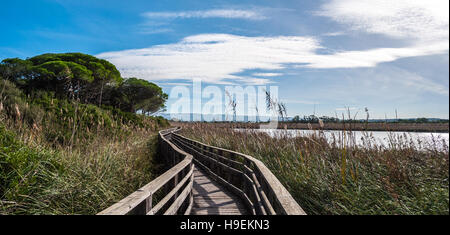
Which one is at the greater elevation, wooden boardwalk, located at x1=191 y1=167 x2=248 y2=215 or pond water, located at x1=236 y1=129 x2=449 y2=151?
pond water, located at x1=236 y1=129 x2=449 y2=151

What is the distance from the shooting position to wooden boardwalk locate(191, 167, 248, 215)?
6.00 m

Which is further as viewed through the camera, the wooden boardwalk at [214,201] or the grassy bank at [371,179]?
the wooden boardwalk at [214,201]

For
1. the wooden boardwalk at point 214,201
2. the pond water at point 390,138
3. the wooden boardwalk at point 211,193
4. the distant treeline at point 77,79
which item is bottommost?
the wooden boardwalk at point 214,201

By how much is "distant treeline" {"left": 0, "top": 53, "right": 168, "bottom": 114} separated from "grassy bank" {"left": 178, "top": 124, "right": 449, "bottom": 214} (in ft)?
39.1

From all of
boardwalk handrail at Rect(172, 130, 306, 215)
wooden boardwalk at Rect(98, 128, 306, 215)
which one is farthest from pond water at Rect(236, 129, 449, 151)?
wooden boardwalk at Rect(98, 128, 306, 215)

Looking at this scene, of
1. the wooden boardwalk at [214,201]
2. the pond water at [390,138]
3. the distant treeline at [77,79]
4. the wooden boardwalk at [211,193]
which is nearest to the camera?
the wooden boardwalk at [211,193]

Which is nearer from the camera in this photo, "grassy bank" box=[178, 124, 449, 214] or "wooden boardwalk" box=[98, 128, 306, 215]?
"wooden boardwalk" box=[98, 128, 306, 215]

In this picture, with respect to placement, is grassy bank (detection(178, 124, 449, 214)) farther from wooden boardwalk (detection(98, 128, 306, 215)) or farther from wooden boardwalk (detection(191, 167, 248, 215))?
wooden boardwalk (detection(191, 167, 248, 215))

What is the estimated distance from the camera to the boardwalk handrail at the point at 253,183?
11.1ft

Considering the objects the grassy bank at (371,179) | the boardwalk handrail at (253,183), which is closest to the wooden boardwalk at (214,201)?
the boardwalk handrail at (253,183)

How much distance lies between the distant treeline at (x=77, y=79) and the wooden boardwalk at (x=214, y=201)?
9040 mm

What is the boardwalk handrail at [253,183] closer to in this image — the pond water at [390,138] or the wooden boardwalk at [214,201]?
the wooden boardwalk at [214,201]

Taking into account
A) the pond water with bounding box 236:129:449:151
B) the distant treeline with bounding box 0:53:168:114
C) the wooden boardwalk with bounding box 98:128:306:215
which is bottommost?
the wooden boardwalk with bounding box 98:128:306:215
